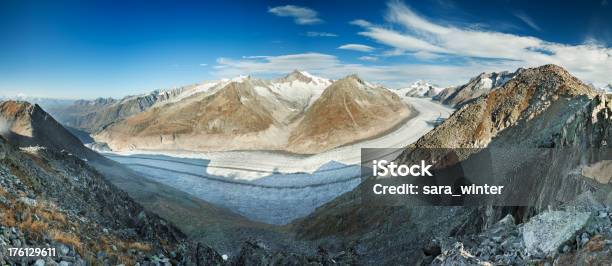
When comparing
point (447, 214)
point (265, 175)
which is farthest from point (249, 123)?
point (447, 214)

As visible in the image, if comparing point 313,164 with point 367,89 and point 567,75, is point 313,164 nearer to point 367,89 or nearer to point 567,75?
point 567,75

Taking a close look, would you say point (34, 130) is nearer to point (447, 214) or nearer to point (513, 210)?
point (447, 214)

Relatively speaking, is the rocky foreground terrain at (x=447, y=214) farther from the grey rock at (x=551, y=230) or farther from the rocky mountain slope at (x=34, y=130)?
the rocky mountain slope at (x=34, y=130)

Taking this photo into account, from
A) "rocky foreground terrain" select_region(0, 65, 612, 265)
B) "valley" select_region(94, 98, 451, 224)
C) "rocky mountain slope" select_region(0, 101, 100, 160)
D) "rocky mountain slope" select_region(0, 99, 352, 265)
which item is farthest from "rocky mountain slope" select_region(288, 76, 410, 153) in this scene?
"rocky mountain slope" select_region(0, 99, 352, 265)

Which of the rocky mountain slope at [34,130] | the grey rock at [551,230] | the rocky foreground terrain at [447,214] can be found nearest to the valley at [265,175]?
the rocky mountain slope at [34,130]

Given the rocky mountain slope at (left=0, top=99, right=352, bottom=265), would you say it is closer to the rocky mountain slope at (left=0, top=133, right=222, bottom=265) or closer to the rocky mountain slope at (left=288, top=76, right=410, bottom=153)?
the rocky mountain slope at (left=0, top=133, right=222, bottom=265)
